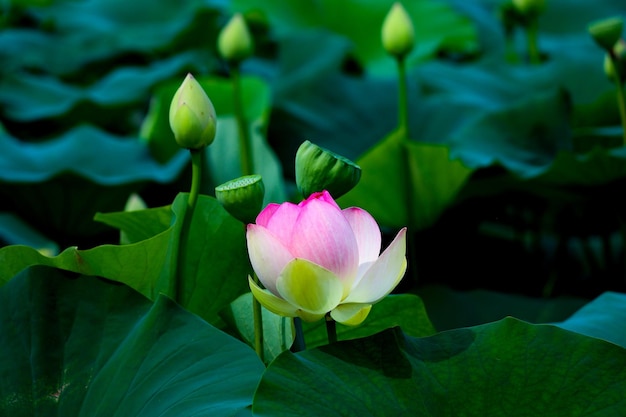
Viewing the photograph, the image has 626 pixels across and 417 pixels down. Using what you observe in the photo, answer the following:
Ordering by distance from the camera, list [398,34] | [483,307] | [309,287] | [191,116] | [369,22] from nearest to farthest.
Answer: [309,287], [191,116], [483,307], [398,34], [369,22]

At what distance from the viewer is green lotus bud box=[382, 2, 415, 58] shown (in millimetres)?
1255

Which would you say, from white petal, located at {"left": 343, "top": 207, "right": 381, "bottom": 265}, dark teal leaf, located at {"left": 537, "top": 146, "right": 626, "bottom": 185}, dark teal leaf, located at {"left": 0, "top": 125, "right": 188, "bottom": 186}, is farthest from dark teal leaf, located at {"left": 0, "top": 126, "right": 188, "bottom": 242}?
white petal, located at {"left": 343, "top": 207, "right": 381, "bottom": 265}

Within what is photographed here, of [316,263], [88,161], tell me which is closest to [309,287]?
[316,263]

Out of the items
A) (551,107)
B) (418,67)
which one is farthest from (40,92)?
(551,107)

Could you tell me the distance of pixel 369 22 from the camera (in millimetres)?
2355

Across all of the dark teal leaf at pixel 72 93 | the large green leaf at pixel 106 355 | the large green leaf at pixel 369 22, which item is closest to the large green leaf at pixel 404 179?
the large green leaf at pixel 106 355

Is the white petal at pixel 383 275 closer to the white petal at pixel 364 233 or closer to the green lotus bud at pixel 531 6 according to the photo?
the white petal at pixel 364 233

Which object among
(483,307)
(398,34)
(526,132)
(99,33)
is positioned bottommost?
(483,307)

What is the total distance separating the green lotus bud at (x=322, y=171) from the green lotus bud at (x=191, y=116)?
0.09 m

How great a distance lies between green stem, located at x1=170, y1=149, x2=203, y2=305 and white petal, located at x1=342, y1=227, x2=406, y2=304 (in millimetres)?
169

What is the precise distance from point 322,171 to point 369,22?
1.78 meters

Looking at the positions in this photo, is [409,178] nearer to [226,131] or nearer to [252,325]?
[226,131]

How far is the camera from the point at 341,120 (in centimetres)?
177

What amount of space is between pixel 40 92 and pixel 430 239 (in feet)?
3.48
